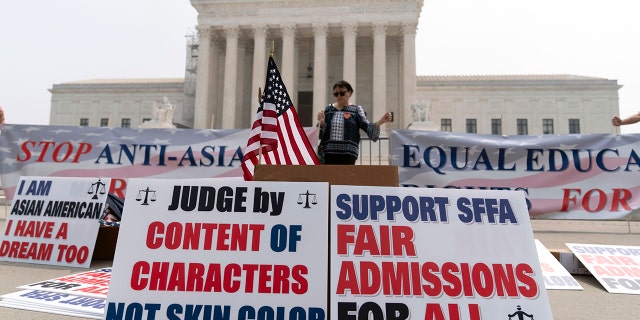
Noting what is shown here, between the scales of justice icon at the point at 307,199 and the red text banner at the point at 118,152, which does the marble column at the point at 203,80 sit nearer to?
the red text banner at the point at 118,152

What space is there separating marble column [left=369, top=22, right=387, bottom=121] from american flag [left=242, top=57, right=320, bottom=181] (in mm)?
30143

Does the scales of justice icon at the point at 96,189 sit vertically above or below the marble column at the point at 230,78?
below

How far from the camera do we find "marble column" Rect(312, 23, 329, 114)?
3519cm

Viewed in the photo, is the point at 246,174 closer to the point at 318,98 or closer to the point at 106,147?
the point at 106,147

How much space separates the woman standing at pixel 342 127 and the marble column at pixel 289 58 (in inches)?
1206

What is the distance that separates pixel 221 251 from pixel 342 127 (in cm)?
288

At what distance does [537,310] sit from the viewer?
7.94ft

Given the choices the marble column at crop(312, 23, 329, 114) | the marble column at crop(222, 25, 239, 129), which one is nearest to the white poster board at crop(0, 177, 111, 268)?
the marble column at crop(312, 23, 329, 114)

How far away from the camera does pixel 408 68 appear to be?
35031mm

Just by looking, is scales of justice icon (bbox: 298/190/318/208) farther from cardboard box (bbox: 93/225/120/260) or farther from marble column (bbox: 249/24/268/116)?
marble column (bbox: 249/24/268/116)

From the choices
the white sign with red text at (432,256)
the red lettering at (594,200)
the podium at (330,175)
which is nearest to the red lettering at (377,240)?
the white sign with red text at (432,256)

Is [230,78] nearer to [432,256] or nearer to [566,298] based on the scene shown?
[566,298]

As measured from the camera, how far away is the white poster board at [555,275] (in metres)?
4.32

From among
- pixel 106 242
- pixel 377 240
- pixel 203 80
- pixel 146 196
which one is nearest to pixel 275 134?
pixel 146 196
